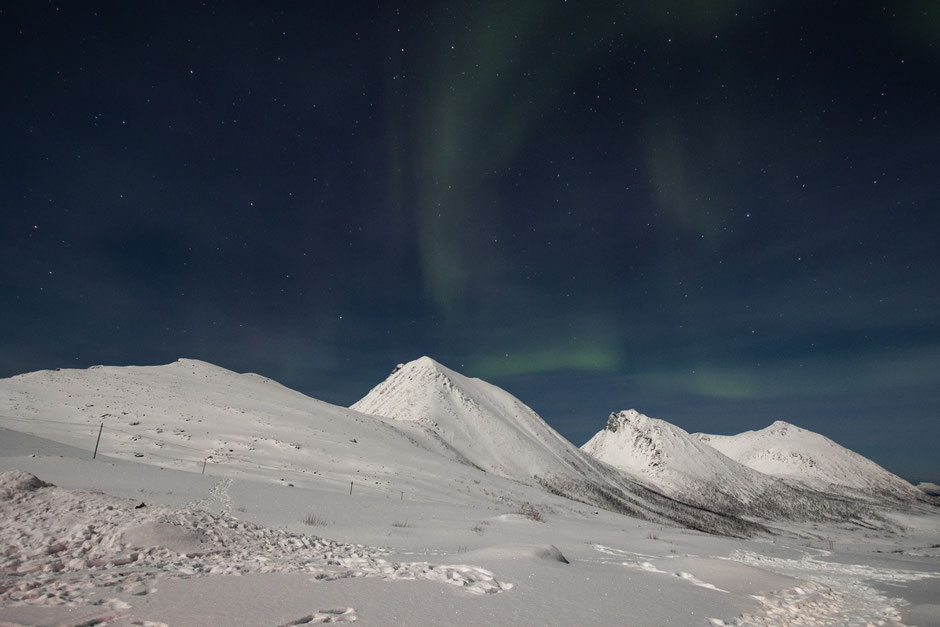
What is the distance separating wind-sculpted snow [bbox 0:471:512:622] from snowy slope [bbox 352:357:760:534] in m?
56.9

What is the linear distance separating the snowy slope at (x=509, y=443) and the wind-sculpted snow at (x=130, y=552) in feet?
187

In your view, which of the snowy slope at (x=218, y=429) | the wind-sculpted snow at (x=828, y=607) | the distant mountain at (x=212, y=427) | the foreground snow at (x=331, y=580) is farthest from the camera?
the distant mountain at (x=212, y=427)

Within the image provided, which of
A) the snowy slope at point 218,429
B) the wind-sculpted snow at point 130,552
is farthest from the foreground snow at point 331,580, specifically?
the snowy slope at point 218,429

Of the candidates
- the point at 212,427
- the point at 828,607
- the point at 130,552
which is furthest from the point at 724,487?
the point at 130,552

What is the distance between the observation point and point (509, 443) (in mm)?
85125

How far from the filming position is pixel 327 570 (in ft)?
21.2

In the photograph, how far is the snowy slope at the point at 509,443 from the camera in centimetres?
7138

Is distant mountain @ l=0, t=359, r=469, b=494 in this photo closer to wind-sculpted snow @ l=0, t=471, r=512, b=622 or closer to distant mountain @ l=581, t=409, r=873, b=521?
wind-sculpted snow @ l=0, t=471, r=512, b=622

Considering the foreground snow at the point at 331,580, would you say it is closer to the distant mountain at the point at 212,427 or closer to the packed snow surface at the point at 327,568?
the packed snow surface at the point at 327,568

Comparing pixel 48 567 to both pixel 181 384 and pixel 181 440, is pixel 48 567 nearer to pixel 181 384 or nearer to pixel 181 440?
pixel 181 440

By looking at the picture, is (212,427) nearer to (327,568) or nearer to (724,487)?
(327,568)

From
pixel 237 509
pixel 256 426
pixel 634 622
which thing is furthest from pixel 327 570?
pixel 256 426

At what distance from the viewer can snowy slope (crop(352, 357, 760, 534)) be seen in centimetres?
7138

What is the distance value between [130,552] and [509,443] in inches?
3253
